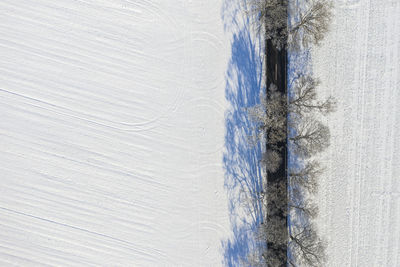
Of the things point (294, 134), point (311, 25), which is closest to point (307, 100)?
point (294, 134)

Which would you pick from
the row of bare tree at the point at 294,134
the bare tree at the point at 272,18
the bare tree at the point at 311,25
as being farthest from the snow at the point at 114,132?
the bare tree at the point at 311,25

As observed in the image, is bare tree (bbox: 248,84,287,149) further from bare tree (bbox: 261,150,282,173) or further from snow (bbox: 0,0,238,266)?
snow (bbox: 0,0,238,266)

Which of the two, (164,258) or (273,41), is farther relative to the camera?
(164,258)

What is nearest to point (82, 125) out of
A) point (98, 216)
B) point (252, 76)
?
point (98, 216)

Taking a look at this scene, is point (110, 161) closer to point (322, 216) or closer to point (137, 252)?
point (137, 252)

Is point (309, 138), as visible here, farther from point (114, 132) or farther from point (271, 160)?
point (114, 132)

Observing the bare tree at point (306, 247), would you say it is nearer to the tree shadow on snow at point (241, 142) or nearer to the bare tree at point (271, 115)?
the tree shadow on snow at point (241, 142)
